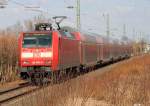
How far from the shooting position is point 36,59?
24.5 metres

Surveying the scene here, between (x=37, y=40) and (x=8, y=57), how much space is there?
516 centimetres

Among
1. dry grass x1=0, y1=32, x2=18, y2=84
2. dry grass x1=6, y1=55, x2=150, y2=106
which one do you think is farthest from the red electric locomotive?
dry grass x1=6, y1=55, x2=150, y2=106

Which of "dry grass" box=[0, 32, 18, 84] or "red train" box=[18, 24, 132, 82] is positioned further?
"dry grass" box=[0, 32, 18, 84]

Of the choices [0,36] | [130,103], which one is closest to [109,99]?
[130,103]

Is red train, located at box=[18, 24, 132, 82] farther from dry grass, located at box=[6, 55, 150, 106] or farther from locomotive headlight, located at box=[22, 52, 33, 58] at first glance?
dry grass, located at box=[6, 55, 150, 106]

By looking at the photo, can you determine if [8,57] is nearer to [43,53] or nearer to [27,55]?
[27,55]

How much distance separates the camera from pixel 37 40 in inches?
978

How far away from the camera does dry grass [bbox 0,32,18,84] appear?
28312 millimetres

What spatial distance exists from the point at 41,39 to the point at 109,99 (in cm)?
1254

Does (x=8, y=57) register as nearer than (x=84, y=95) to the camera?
No

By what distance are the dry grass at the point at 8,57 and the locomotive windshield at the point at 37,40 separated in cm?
364

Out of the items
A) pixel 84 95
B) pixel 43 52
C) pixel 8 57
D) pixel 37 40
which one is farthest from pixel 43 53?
pixel 84 95

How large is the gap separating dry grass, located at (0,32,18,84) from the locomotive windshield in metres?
3.64

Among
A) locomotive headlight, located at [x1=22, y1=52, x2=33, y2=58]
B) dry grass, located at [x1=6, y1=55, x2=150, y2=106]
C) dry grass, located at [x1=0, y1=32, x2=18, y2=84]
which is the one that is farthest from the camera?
dry grass, located at [x1=0, y1=32, x2=18, y2=84]
